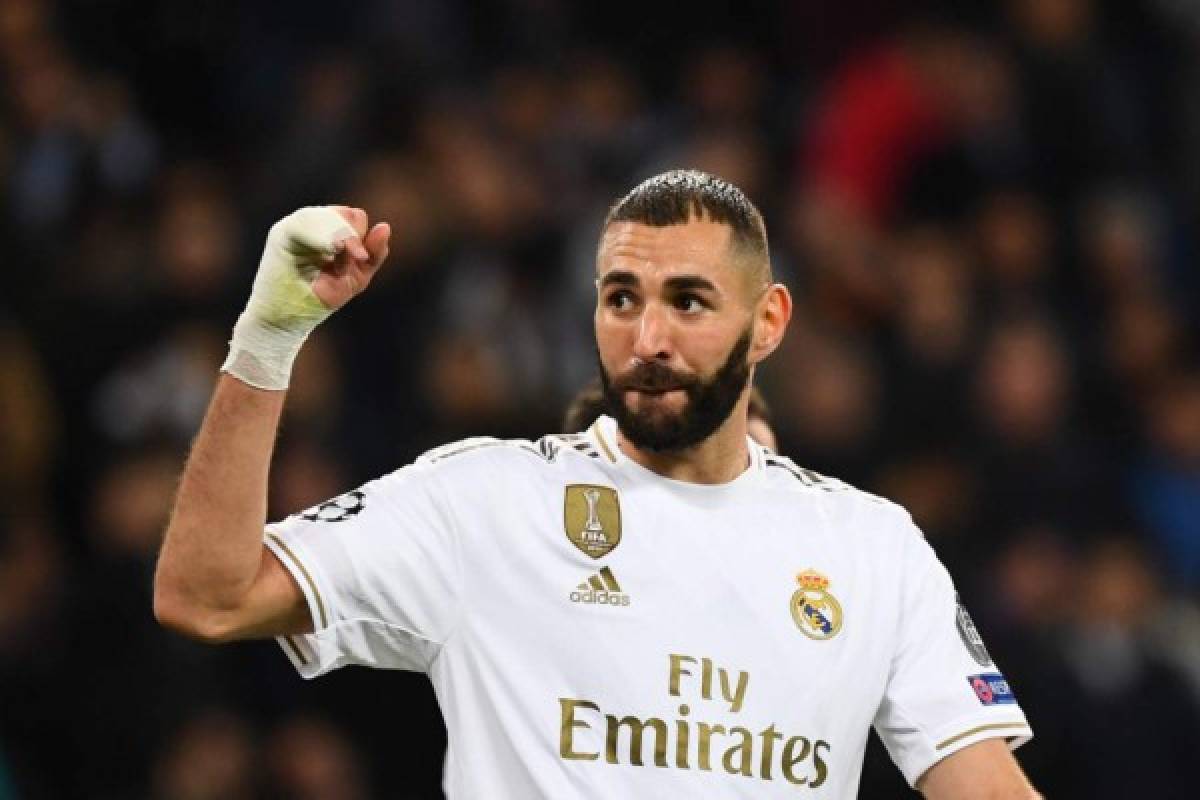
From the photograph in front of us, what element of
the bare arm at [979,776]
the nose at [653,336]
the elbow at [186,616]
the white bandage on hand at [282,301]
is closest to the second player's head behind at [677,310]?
the nose at [653,336]

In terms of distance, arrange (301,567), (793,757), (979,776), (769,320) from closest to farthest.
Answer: (301,567)
(793,757)
(979,776)
(769,320)

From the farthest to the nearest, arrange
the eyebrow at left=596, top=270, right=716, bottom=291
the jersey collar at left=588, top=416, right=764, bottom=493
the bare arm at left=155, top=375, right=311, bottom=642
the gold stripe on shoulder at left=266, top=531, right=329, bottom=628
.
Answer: the jersey collar at left=588, top=416, right=764, bottom=493 → the eyebrow at left=596, top=270, right=716, bottom=291 → the gold stripe on shoulder at left=266, top=531, right=329, bottom=628 → the bare arm at left=155, top=375, right=311, bottom=642

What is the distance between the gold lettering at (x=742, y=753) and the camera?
13.1ft

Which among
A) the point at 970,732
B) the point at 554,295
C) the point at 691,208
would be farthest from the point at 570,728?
the point at 554,295

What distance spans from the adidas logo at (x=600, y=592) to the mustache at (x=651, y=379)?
0.36 meters

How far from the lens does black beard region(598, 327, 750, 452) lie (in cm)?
414

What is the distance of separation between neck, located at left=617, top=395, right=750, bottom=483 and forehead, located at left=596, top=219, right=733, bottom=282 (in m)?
0.31

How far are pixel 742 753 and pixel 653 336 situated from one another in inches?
30.8

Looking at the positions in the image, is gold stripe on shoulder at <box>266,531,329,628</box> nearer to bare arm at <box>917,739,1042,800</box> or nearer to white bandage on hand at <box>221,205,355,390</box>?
→ white bandage on hand at <box>221,205,355,390</box>

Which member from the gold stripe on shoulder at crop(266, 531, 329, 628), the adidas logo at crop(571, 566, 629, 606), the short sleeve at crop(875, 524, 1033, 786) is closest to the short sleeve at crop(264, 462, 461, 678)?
the gold stripe on shoulder at crop(266, 531, 329, 628)

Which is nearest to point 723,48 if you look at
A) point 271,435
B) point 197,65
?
point 197,65

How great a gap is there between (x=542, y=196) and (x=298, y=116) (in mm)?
1053

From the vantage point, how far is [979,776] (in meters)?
4.15

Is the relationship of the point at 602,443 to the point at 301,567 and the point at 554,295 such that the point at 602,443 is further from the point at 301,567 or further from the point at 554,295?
the point at 554,295
